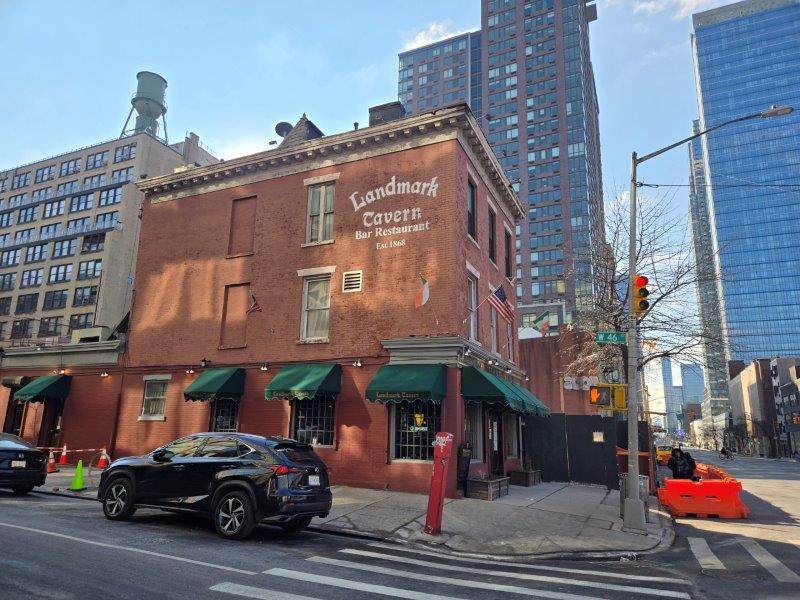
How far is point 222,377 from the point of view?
1794cm

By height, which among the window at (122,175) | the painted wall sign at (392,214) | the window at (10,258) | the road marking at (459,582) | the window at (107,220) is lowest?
the road marking at (459,582)

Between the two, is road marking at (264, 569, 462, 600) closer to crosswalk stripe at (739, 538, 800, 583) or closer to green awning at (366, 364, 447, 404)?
crosswalk stripe at (739, 538, 800, 583)

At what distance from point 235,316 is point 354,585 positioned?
47.2 ft

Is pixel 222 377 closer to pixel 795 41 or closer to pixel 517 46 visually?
pixel 517 46

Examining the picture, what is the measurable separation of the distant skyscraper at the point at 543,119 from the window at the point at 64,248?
224 feet

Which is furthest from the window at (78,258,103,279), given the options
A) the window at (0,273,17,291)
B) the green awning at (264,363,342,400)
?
the green awning at (264,363,342,400)

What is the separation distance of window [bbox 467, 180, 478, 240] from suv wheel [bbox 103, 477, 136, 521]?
485 inches

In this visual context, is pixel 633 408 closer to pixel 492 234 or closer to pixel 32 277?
pixel 492 234

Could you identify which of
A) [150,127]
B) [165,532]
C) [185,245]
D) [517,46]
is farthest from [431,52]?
[165,532]

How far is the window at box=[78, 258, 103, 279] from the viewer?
214 ft

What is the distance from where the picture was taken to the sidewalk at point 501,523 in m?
9.79

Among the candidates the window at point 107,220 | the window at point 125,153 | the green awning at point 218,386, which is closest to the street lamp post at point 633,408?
the green awning at point 218,386

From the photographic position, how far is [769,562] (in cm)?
885

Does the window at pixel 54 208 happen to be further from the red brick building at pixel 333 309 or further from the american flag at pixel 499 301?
the american flag at pixel 499 301
